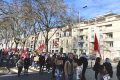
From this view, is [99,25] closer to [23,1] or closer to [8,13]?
[23,1]

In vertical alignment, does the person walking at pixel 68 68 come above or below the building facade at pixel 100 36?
below

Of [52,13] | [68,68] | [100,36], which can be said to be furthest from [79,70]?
[100,36]

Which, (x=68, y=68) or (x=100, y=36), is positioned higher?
(x=100, y=36)

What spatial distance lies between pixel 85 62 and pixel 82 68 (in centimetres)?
56

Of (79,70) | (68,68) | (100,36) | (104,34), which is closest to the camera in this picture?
(79,70)

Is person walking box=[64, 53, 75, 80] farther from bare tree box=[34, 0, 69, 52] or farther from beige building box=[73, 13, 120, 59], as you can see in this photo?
beige building box=[73, 13, 120, 59]

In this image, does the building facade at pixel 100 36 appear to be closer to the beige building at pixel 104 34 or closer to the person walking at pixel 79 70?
the beige building at pixel 104 34

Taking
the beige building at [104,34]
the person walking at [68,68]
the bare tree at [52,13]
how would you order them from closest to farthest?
the person walking at [68,68] < the bare tree at [52,13] < the beige building at [104,34]

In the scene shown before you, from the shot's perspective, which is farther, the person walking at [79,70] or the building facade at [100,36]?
the building facade at [100,36]

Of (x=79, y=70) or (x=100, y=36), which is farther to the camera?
(x=100, y=36)

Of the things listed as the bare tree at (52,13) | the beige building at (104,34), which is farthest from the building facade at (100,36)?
the bare tree at (52,13)

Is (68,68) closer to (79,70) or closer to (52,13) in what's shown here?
(79,70)

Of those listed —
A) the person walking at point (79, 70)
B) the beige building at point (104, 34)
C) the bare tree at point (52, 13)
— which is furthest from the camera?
the beige building at point (104, 34)

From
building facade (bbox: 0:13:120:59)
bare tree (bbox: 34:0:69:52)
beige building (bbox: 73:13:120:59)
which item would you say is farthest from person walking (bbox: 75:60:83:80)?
beige building (bbox: 73:13:120:59)
